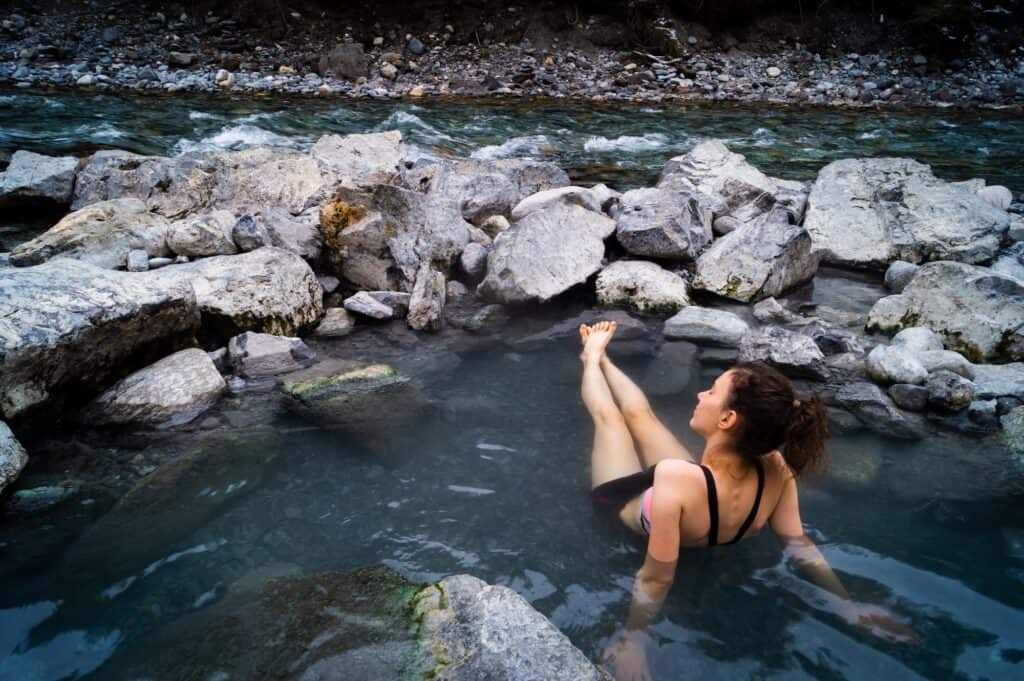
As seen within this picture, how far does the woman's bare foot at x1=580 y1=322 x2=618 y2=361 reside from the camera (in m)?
3.87

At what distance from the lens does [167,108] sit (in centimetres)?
1027

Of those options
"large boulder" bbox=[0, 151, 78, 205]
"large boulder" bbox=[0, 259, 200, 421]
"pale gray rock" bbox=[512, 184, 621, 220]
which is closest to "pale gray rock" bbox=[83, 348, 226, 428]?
"large boulder" bbox=[0, 259, 200, 421]

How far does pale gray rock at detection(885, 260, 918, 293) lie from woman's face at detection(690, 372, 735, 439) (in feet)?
10.8

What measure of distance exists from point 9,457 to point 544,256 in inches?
123

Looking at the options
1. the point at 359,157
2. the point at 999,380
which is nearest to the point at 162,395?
the point at 359,157

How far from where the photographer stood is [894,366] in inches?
145

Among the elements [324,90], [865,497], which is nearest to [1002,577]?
[865,497]

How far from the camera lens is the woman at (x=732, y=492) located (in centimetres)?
229

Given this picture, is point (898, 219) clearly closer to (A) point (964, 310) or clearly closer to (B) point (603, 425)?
(A) point (964, 310)

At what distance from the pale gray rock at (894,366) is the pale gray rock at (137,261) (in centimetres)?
449

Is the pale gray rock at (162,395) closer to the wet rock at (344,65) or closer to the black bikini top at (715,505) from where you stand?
the black bikini top at (715,505)

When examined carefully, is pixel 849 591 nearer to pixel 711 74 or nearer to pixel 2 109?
pixel 2 109

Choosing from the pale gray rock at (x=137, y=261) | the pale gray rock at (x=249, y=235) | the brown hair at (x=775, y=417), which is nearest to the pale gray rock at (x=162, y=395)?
the pale gray rock at (x=137, y=261)

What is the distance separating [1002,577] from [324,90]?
12.4 metres
